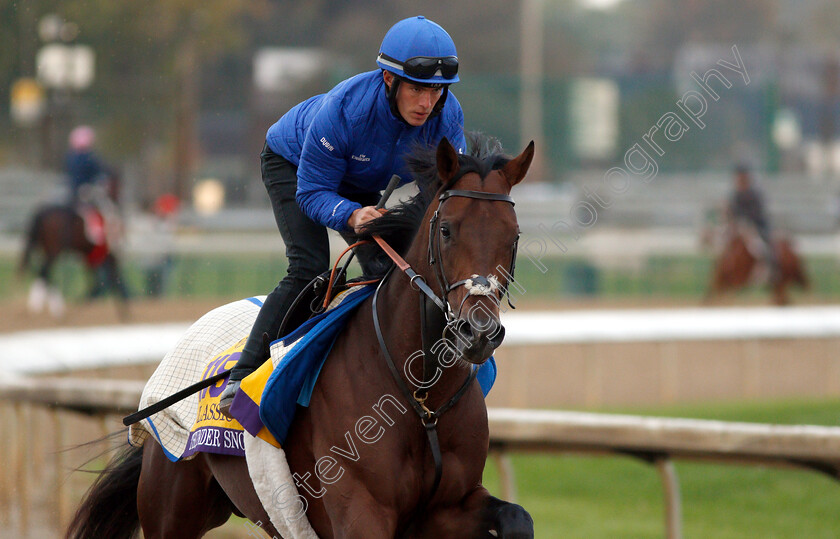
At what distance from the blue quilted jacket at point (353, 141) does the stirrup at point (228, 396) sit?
658mm

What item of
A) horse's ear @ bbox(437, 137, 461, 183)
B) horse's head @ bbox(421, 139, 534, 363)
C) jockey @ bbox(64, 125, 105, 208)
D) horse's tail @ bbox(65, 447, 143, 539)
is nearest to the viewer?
horse's head @ bbox(421, 139, 534, 363)

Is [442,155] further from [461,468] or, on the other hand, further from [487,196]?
[461,468]

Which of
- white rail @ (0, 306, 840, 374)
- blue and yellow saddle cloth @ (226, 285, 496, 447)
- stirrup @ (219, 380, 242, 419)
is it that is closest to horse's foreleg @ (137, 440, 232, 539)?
stirrup @ (219, 380, 242, 419)

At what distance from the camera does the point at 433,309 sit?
3.38 meters

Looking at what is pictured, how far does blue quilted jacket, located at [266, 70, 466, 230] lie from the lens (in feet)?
12.3

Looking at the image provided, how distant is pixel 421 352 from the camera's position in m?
3.48

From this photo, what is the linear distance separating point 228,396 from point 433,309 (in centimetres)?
95

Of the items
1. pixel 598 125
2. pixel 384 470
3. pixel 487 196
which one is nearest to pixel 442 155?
pixel 487 196

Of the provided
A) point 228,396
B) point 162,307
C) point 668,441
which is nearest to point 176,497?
point 228,396

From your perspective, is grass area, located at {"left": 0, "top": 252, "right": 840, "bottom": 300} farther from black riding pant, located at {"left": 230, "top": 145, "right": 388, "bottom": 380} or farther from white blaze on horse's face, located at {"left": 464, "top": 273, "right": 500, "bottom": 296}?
white blaze on horse's face, located at {"left": 464, "top": 273, "right": 500, "bottom": 296}

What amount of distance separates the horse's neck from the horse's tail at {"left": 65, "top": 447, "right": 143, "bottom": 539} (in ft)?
5.54

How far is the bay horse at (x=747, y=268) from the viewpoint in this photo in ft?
57.3

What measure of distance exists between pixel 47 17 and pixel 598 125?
10583mm

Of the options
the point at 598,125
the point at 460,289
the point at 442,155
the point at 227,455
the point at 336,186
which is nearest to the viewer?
the point at 460,289
